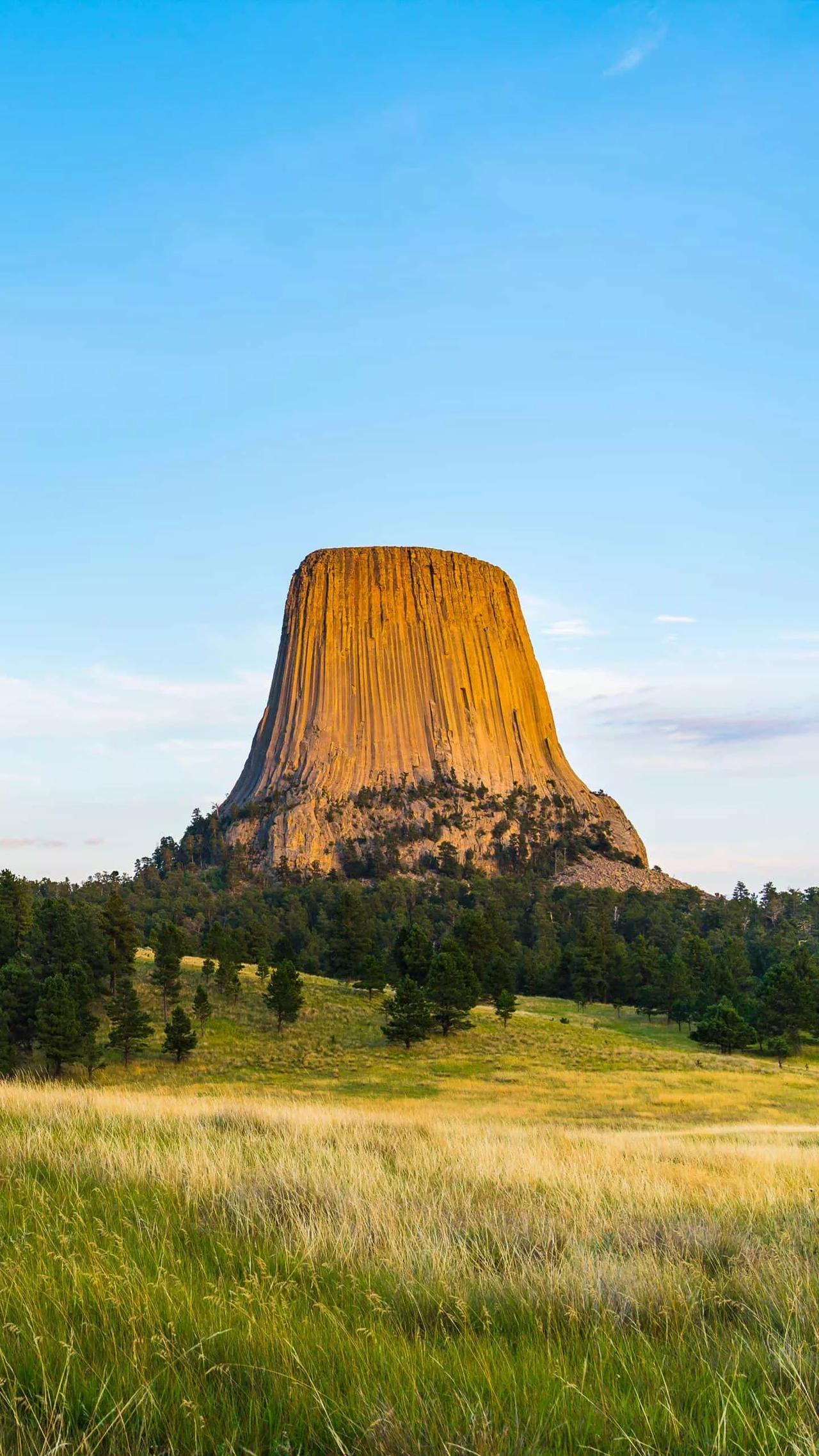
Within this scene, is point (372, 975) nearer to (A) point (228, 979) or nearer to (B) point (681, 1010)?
(A) point (228, 979)

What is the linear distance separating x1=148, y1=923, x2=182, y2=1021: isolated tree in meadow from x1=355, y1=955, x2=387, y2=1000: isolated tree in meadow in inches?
553

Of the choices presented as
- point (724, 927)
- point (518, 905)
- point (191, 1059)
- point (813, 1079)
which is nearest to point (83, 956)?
point (191, 1059)

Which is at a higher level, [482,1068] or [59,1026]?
[59,1026]

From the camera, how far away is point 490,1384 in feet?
10.6

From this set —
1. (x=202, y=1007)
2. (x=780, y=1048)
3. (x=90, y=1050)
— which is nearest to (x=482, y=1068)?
(x=202, y=1007)

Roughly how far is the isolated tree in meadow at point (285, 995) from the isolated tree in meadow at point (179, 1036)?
752cm

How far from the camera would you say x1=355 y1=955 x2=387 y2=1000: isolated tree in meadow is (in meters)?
69.8

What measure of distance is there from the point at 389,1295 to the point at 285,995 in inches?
2190

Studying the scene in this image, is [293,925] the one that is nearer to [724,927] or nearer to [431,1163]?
[724,927]

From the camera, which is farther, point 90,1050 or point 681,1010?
point 681,1010

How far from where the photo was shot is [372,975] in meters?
69.9

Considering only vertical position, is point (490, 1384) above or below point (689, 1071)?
above

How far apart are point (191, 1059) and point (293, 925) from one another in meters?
59.6

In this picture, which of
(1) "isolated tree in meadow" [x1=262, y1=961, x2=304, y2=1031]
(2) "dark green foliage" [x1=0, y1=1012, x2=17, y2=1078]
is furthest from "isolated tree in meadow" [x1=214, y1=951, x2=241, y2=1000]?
(2) "dark green foliage" [x1=0, y1=1012, x2=17, y2=1078]
